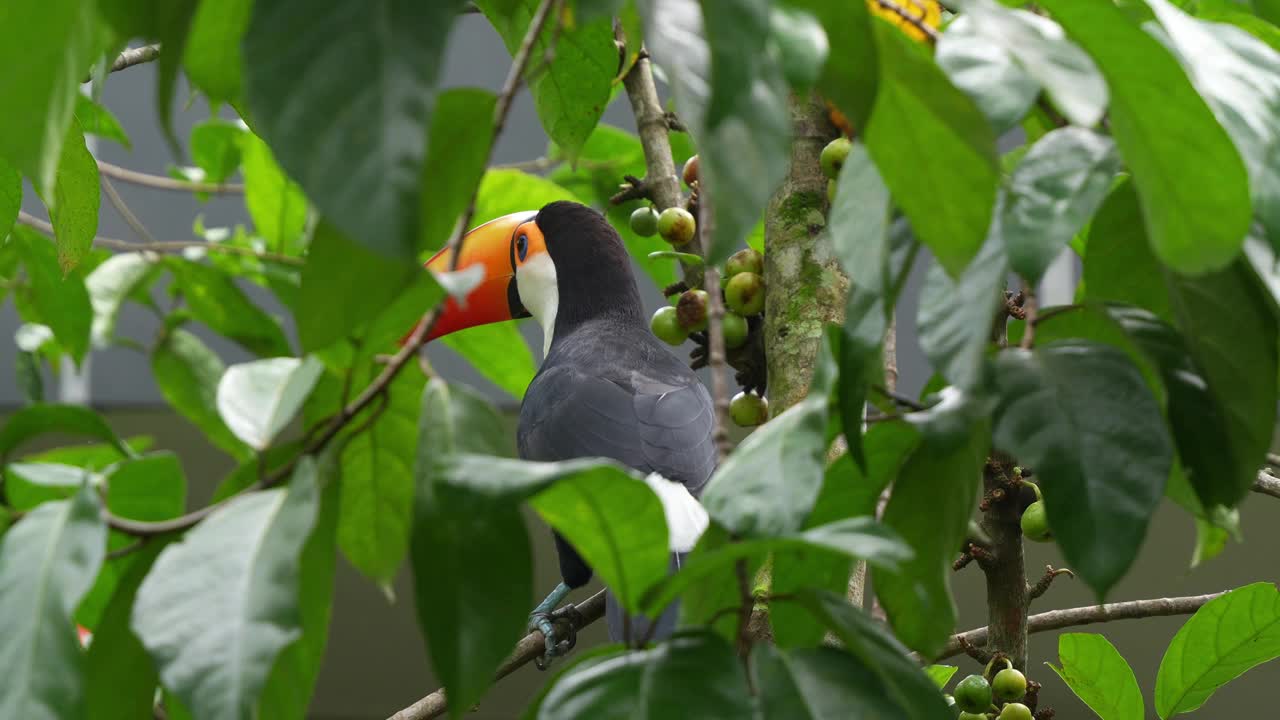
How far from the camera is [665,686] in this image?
0.39m

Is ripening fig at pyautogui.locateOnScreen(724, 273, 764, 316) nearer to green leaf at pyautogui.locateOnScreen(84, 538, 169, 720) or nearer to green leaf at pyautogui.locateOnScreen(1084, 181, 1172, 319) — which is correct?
green leaf at pyautogui.locateOnScreen(1084, 181, 1172, 319)

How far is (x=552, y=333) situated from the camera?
6.91 ft

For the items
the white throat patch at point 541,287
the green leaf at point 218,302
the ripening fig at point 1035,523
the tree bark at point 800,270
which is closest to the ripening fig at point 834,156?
the tree bark at point 800,270

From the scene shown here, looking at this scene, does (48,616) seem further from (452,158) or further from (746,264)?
(746,264)

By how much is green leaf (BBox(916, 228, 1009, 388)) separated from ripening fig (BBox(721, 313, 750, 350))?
632 millimetres

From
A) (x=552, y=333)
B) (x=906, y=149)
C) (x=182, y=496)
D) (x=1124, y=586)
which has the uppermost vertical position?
(x=906, y=149)

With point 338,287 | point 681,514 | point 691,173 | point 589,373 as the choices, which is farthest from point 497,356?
point 338,287

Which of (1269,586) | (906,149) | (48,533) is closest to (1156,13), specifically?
(906,149)

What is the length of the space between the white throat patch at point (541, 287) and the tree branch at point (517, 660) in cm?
71

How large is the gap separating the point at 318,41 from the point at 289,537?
142 millimetres

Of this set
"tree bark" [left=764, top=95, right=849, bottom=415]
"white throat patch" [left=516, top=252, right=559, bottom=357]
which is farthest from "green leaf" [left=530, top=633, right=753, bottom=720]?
"white throat patch" [left=516, top=252, right=559, bottom=357]

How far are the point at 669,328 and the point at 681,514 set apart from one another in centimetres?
26

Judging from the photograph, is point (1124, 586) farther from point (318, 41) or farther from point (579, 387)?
point (318, 41)

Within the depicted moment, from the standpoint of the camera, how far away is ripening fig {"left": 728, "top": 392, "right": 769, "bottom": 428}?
1.09 meters
